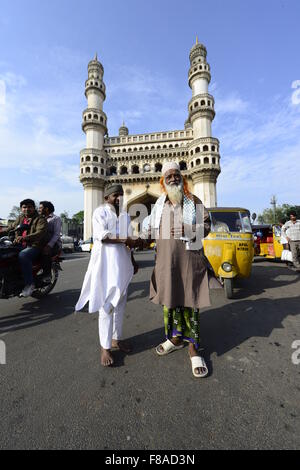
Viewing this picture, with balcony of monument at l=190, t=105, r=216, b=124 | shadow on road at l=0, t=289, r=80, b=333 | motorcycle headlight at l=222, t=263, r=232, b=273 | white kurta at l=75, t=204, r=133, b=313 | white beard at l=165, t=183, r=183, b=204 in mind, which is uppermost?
balcony of monument at l=190, t=105, r=216, b=124

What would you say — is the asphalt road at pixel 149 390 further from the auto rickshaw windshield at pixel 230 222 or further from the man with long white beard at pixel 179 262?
the auto rickshaw windshield at pixel 230 222

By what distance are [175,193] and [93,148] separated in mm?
31883

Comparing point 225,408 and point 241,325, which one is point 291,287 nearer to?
point 241,325

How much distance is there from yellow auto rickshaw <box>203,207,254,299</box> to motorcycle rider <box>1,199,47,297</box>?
10.6 ft

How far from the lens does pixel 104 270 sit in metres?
1.98

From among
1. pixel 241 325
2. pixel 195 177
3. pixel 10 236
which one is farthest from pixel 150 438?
pixel 195 177

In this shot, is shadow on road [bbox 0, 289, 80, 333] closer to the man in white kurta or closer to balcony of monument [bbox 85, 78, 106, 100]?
the man in white kurta

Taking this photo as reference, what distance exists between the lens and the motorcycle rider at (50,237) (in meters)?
3.79

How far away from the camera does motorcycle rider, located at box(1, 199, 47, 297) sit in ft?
10.8

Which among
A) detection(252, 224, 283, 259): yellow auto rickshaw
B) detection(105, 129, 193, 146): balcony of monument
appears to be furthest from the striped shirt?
detection(105, 129, 193, 146): balcony of monument

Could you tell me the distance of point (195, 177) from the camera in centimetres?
2927

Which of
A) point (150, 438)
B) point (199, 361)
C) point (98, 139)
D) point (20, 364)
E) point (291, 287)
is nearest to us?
point (150, 438)

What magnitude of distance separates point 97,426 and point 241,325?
6.91ft

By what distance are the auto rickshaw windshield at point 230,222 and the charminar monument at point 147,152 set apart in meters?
23.2
